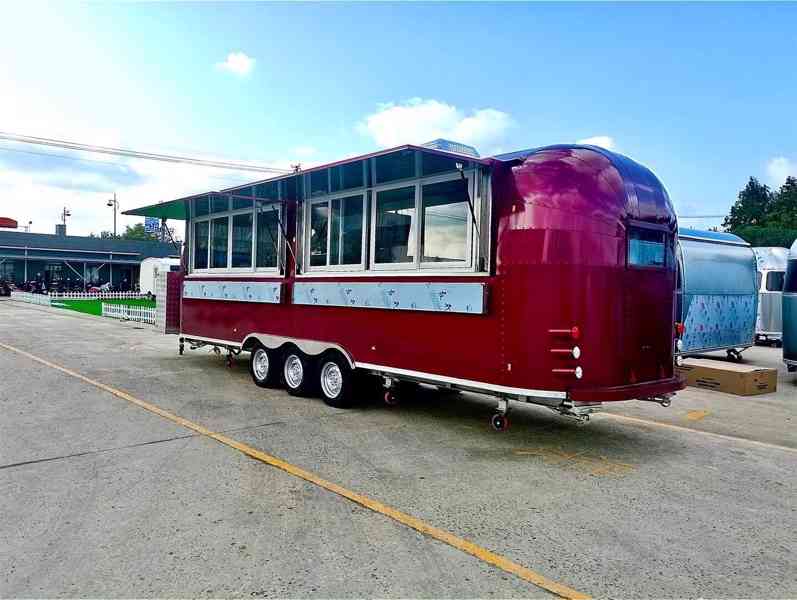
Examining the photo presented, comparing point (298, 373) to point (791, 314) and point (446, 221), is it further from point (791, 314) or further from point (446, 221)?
point (791, 314)

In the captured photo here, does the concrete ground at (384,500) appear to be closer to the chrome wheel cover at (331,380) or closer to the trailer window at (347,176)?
the chrome wheel cover at (331,380)

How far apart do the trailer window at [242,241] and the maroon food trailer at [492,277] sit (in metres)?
1.73

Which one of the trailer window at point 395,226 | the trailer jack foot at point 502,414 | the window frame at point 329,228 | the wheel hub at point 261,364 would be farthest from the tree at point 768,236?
the trailer jack foot at point 502,414

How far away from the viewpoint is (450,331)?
665 cm

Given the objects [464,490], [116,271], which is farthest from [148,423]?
[116,271]

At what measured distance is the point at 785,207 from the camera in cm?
6259

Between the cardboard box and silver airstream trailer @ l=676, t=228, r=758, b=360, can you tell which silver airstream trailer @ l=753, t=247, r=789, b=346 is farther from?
the cardboard box

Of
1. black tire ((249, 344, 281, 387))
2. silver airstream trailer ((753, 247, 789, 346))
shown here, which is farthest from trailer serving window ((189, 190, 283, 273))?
silver airstream trailer ((753, 247, 789, 346))

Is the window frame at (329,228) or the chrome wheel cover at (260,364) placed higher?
the window frame at (329,228)

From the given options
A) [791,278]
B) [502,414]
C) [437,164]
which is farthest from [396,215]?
[791,278]

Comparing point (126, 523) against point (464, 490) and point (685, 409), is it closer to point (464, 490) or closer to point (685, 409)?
point (464, 490)

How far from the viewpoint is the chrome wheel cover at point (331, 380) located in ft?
26.9

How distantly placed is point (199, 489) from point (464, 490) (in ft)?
7.42

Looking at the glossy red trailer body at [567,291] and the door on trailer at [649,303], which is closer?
the glossy red trailer body at [567,291]
